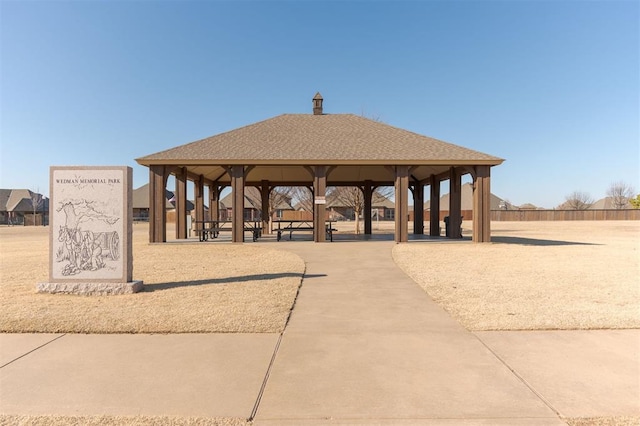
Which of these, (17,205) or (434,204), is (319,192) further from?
(17,205)

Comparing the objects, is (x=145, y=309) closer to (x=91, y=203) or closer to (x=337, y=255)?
(x=91, y=203)

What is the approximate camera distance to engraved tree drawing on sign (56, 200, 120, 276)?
7520mm

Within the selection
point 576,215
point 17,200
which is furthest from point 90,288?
point 17,200

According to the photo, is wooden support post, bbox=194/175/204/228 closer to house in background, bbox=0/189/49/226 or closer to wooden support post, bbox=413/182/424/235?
wooden support post, bbox=413/182/424/235

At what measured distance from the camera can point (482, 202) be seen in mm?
17406

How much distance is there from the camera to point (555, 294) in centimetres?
721

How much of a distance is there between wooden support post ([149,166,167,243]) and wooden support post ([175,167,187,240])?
213cm

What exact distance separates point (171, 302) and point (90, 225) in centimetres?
272

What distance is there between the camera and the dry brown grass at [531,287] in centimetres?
553

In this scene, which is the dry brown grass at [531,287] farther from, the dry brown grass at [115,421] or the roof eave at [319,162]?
the roof eave at [319,162]

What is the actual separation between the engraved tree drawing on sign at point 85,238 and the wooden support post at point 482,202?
15.3 metres

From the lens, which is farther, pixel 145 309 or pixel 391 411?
pixel 145 309

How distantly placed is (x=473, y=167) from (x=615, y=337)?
13.7m

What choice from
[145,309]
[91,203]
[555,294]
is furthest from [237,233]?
[555,294]
